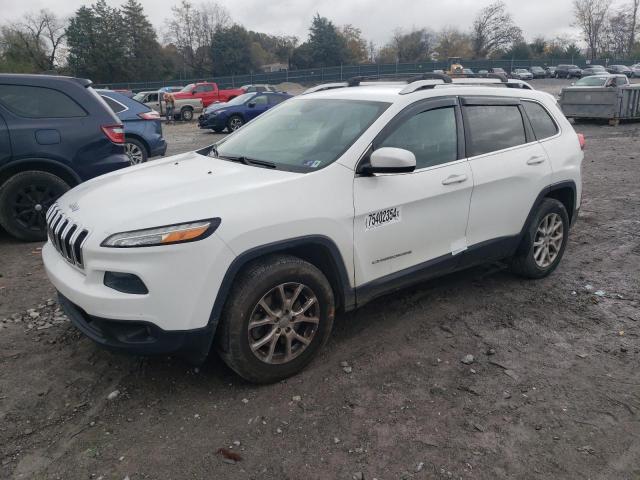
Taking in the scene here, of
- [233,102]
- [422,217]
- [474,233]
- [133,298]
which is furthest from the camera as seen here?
[233,102]

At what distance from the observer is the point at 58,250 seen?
10.9 ft

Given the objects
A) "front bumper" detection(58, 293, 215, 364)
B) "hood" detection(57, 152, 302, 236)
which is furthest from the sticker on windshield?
"front bumper" detection(58, 293, 215, 364)

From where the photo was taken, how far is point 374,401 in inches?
121

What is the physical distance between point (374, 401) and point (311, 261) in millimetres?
925

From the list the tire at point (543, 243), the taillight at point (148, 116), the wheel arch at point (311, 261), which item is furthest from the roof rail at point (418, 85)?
the taillight at point (148, 116)

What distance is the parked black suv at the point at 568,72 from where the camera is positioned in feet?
193

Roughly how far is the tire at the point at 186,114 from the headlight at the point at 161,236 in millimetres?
26003

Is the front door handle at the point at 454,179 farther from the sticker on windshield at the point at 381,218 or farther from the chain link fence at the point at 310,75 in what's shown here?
the chain link fence at the point at 310,75

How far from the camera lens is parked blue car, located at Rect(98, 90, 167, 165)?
32.7 feet

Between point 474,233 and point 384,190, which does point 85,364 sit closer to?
point 384,190

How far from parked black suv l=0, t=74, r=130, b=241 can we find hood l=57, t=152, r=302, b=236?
8.50 feet

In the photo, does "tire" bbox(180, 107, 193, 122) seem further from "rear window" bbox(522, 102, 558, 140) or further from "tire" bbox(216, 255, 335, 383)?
"tire" bbox(216, 255, 335, 383)

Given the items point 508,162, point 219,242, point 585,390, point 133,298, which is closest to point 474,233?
point 508,162

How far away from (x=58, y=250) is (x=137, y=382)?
0.96 metres
